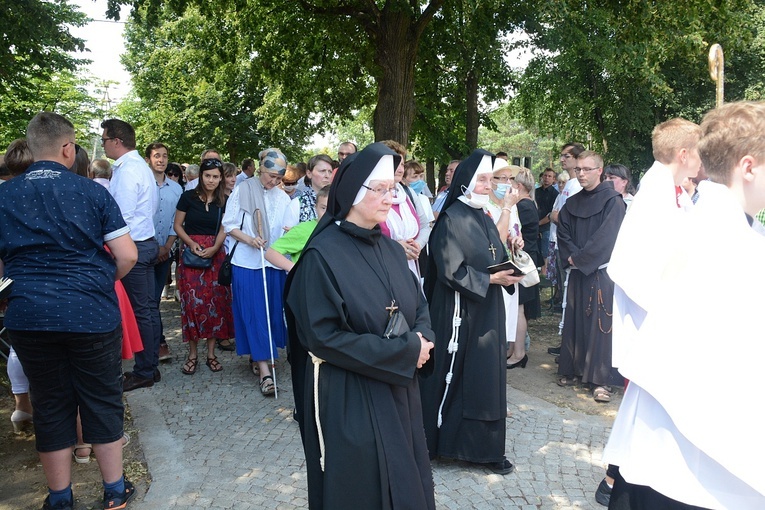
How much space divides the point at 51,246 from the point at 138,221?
2415mm

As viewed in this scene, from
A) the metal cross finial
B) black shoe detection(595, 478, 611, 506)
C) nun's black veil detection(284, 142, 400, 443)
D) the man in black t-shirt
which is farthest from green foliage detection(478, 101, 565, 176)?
nun's black veil detection(284, 142, 400, 443)

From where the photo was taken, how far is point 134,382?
6.32 metres

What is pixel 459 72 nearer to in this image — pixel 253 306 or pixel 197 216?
pixel 197 216

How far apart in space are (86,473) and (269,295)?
234 cm

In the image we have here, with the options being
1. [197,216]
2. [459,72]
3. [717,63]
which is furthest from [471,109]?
[197,216]

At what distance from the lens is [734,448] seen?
1.90m

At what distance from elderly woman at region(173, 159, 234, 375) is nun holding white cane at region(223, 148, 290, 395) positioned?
1.86 feet

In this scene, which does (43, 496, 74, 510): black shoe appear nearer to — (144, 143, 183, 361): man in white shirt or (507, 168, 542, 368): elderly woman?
(144, 143, 183, 361): man in white shirt

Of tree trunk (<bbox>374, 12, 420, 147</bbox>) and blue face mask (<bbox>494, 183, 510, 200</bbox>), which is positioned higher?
tree trunk (<bbox>374, 12, 420, 147</bbox>)

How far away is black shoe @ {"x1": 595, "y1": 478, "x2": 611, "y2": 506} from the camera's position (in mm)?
4117

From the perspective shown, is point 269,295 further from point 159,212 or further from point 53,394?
point 53,394

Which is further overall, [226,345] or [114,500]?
[226,345]

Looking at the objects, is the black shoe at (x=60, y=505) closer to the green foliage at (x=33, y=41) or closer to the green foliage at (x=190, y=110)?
the green foliage at (x=33, y=41)

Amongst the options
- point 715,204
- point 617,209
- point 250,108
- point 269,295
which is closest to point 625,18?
point 617,209
